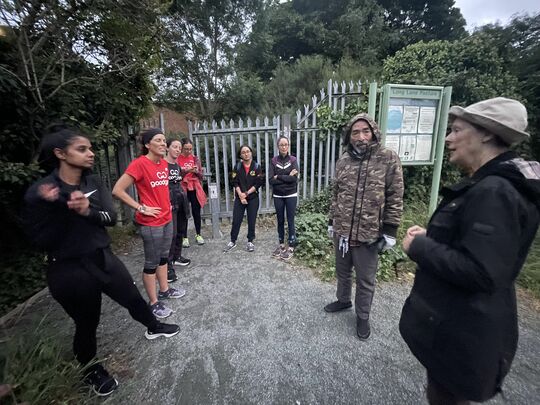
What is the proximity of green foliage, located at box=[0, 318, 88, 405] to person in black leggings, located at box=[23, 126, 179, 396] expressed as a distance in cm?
12

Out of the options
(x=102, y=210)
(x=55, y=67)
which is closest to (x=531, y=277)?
(x=102, y=210)

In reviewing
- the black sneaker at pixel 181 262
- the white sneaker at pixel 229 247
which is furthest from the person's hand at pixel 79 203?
the white sneaker at pixel 229 247

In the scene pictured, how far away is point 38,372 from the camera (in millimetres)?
1801

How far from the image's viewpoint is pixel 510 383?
2.11 metres

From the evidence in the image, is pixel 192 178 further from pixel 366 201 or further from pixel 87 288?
pixel 366 201

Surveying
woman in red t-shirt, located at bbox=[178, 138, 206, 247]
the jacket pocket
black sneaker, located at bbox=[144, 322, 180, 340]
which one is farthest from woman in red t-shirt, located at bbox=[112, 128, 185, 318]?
the jacket pocket

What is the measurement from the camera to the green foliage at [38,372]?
1.70m

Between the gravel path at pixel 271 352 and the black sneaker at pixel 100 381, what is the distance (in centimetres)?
7

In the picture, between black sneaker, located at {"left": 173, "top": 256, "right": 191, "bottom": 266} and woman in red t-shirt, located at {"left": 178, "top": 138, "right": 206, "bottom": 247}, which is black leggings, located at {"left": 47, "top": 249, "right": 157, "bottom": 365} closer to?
black sneaker, located at {"left": 173, "top": 256, "right": 191, "bottom": 266}

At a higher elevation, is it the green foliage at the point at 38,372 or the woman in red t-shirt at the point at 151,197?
the woman in red t-shirt at the point at 151,197

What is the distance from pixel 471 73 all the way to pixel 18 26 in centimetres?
696

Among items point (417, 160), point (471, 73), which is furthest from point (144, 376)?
point (471, 73)

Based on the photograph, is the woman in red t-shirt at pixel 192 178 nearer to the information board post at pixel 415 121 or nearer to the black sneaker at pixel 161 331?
the black sneaker at pixel 161 331

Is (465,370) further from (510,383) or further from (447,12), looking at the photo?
(447,12)
